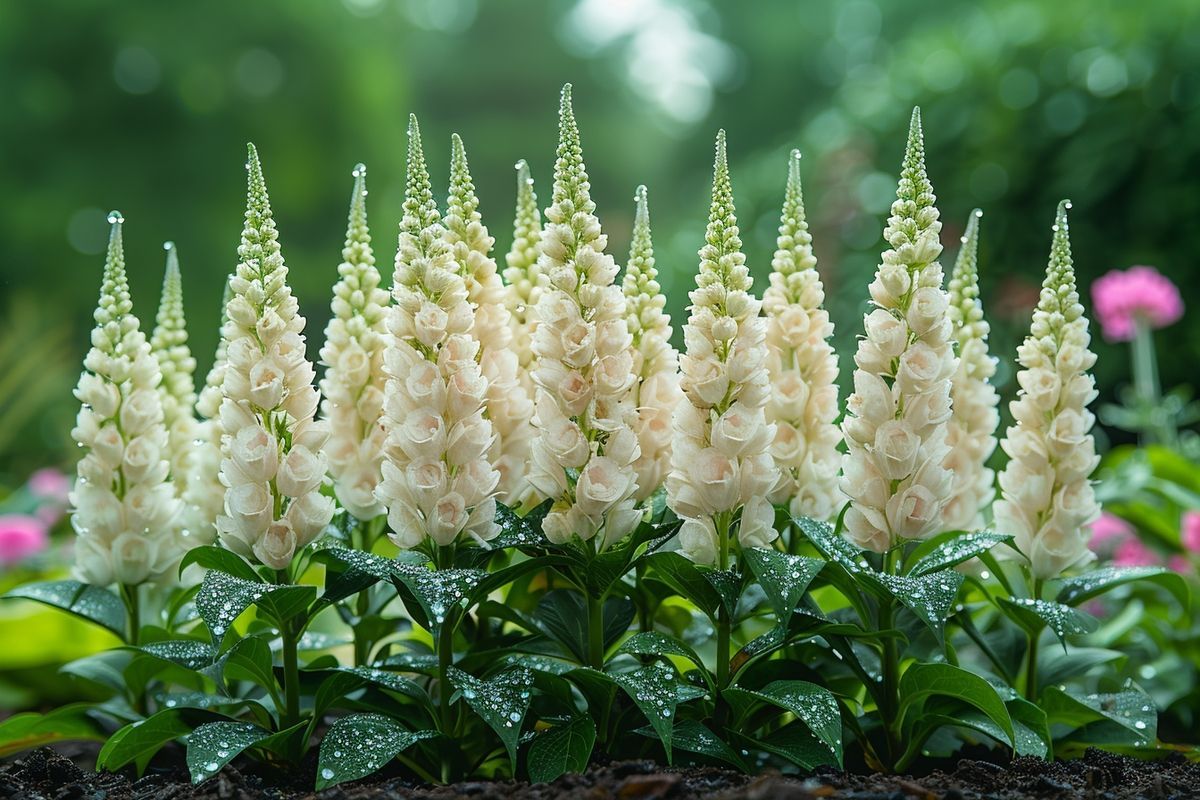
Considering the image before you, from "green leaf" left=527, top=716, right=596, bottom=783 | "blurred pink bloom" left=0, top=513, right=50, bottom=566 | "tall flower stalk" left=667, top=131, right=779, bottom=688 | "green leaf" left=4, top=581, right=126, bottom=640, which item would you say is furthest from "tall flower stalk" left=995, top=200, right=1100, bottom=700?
"blurred pink bloom" left=0, top=513, right=50, bottom=566

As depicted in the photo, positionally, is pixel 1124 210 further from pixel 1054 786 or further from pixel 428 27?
pixel 428 27

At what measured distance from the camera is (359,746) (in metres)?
2.03

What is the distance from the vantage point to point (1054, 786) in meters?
1.93

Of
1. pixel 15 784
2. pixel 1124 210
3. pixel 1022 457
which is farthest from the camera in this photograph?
pixel 1124 210

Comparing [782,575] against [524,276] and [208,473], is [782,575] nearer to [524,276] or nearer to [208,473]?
[524,276]

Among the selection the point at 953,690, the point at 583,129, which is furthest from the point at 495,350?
the point at 583,129

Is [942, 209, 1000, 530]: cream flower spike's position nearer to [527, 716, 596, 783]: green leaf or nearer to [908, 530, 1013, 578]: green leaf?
[908, 530, 1013, 578]: green leaf

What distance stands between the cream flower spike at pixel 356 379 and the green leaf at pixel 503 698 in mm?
544

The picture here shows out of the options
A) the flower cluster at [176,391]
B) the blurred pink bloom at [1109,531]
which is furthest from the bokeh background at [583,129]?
the flower cluster at [176,391]

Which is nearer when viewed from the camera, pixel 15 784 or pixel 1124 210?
pixel 15 784

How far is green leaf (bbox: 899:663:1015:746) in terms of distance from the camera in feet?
6.61

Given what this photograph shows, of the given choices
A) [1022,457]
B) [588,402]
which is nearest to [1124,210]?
[1022,457]

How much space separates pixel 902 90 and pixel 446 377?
4.83m

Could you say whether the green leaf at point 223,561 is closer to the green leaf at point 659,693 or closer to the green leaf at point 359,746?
the green leaf at point 359,746
